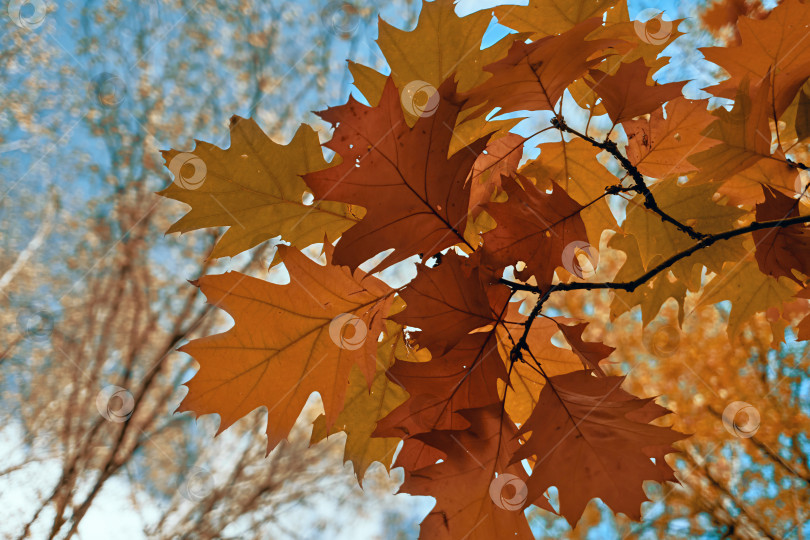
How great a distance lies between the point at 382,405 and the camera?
40 cm

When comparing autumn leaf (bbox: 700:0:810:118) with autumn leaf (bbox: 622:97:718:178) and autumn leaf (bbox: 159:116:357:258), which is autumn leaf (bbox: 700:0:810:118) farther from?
autumn leaf (bbox: 159:116:357:258)

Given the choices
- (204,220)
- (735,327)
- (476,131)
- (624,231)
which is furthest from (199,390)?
(735,327)

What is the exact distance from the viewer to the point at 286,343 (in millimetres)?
337

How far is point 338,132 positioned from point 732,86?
0.33 meters

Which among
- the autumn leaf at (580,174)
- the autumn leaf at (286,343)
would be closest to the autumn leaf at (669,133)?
the autumn leaf at (580,174)

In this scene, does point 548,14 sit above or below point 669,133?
above

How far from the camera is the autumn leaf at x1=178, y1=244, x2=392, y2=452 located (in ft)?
1.06

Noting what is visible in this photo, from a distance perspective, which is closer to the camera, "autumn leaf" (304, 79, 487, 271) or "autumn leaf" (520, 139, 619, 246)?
"autumn leaf" (304, 79, 487, 271)

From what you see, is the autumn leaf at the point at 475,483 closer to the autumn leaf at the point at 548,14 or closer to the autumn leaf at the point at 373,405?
the autumn leaf at the point at 373,405

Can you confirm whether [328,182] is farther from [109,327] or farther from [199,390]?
[109,327]

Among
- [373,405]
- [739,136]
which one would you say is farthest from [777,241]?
[373,405]

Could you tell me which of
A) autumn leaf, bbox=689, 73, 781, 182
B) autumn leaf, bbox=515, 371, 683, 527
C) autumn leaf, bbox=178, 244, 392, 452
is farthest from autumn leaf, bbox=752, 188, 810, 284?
autumn leaf, bbox=178, 244, 392, 452

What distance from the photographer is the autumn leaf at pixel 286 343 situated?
0.32 meters

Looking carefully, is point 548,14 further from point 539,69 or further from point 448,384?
point 448,384
